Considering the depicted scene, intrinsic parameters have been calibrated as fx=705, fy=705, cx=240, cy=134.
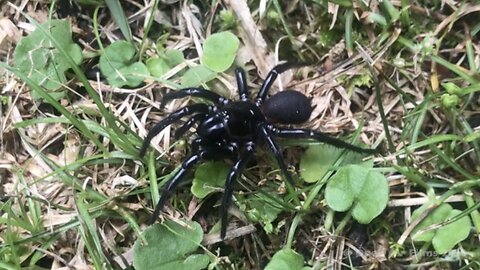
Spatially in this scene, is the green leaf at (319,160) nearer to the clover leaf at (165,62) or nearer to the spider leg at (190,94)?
the spider leg at (190,94)

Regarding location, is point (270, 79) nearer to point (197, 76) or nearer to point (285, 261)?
point (197, 76)

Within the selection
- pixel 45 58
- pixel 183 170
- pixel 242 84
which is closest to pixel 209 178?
pixel 183 170

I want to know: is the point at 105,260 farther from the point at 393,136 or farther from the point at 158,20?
the point at 393,136

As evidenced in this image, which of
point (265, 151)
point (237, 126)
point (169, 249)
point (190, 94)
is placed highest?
point (190, 94)

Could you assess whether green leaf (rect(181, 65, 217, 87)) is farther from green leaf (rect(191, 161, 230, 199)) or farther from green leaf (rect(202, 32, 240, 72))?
green leaf (rect(191, 161, 230, 199))

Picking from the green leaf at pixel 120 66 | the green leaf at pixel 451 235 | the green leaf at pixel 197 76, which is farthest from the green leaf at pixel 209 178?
the green leaf at pixel 451 235
